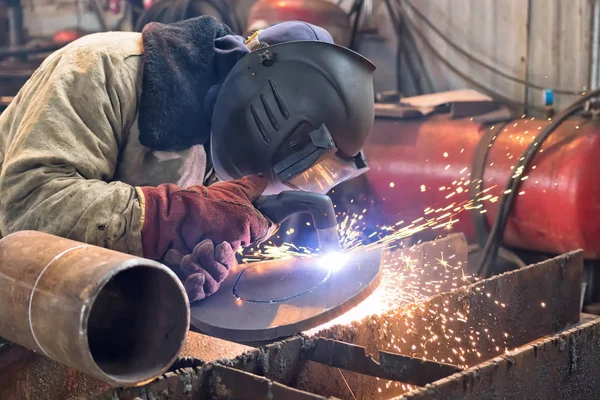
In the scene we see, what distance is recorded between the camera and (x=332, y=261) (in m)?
2.18

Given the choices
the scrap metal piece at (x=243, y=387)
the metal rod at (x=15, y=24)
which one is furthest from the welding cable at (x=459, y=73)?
the metal rod at (x=15, y=24)

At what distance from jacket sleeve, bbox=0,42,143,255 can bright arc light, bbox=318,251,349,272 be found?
1.98 ft

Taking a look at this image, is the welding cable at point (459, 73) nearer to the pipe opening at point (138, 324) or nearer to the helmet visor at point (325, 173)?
the helmet visor at point (325, 173)

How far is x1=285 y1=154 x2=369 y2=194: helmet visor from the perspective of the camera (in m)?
2.10

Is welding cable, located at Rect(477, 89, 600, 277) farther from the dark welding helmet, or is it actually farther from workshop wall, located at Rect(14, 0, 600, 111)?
the dark welding helmet

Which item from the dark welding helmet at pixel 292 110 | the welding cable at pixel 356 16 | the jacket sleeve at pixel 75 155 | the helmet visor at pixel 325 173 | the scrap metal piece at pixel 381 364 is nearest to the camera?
the scrap metal piece at pixel 381 364

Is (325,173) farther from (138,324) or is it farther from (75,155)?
(138,324)

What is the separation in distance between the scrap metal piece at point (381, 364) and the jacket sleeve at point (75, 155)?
0.50 metres

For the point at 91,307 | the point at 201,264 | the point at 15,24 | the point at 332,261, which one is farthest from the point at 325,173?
the point at 15,24

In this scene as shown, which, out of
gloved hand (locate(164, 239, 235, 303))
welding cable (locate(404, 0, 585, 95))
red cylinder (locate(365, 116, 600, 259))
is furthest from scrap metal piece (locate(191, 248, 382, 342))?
welding cable (locate(404, 0, 585, 95))

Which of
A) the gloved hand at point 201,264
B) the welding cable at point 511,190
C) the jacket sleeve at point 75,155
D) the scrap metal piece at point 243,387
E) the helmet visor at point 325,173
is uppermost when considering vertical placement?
the jacket sleeve at point 75,155

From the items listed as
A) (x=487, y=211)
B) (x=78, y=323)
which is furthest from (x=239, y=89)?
(x=487, y=211)

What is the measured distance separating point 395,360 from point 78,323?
75 centimetres

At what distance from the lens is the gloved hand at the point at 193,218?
68.8 inches
